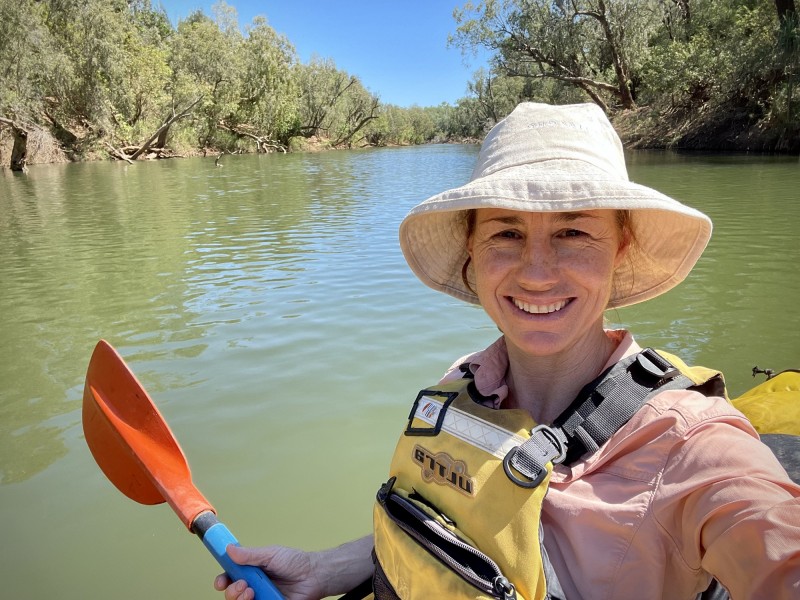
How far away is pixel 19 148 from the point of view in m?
24.3

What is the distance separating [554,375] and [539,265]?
11.2 inches

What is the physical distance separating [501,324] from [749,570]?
68 centimetres

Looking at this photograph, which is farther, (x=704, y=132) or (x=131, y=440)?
(x=704, y=132)

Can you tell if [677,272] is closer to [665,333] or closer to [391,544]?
[391,544]

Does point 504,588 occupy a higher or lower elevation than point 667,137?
lower

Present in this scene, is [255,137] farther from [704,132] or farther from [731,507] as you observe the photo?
[731,507]

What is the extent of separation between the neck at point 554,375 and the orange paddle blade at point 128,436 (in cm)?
124

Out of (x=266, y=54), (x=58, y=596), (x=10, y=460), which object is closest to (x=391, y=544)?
(x=58, y=596)

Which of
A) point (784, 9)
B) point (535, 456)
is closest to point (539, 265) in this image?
point (535, 456)

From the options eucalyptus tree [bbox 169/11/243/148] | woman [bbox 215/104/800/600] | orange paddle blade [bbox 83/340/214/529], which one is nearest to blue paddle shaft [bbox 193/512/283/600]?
woman [bbox 215/104/800/600]

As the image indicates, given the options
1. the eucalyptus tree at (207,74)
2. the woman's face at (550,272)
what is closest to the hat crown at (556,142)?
the woman's face at (550,272)

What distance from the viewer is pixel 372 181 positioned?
1927 cm

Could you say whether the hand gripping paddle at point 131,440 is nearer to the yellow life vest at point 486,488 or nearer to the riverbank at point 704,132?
the yellow life vest at point 486,488

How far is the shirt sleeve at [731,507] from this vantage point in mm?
853
